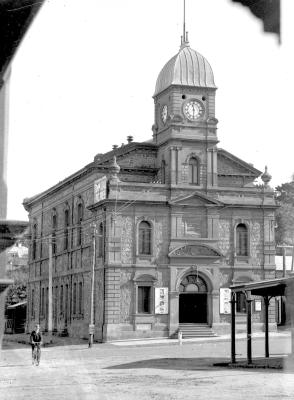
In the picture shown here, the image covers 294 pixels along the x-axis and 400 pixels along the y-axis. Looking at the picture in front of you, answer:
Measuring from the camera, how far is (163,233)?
3550 cm

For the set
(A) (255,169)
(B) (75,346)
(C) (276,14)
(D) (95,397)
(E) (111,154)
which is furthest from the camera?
(A) (255,169)

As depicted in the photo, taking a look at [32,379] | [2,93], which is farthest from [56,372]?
[2,93]

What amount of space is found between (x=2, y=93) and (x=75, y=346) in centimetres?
2493

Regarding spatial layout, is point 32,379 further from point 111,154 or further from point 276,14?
point 111,154

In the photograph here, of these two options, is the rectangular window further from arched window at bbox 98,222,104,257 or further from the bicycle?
the bicycle

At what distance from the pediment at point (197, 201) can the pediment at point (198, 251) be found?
195 cm

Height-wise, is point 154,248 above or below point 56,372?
above

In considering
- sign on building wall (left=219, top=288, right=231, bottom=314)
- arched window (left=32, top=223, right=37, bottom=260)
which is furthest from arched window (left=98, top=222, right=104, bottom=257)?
sign on building wall (left=219, top=288, right=231, bottom=314)

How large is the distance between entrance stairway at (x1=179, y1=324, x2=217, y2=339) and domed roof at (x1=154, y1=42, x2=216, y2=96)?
11.1m

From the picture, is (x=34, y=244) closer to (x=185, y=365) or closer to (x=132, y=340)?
(x=132, y=340)

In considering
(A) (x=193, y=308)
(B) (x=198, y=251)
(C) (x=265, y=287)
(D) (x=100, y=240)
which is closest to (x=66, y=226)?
(D) (x=100, y=240)

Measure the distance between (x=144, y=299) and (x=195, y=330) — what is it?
269 cm

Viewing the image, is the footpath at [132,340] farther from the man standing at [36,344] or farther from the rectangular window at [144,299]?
the man standing at [36,344]

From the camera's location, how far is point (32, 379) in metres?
16.0
